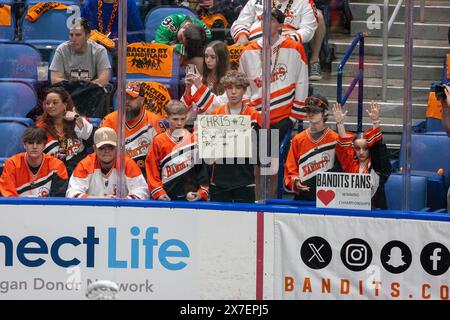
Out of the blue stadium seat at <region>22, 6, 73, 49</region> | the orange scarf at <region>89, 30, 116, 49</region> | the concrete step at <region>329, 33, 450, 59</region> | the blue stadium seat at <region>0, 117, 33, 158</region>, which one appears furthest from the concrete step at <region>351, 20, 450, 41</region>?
the blue stadium seat at <region>0, 117, 33, 158</region>

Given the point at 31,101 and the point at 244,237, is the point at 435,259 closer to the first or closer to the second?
the point at 244,237

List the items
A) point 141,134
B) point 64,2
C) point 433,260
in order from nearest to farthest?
point 433,260, point 141,134, point 64,2

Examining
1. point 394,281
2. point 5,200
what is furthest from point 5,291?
point 394,281

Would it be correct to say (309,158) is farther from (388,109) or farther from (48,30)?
(48,30)

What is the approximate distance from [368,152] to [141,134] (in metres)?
1.53

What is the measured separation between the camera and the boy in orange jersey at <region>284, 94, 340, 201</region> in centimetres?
1592

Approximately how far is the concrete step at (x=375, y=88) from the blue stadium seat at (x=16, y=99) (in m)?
1.90

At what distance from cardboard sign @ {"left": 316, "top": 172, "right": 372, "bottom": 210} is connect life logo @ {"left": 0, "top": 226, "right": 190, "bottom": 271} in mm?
1032

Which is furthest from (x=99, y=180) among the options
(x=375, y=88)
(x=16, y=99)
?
(x=375, y=88)

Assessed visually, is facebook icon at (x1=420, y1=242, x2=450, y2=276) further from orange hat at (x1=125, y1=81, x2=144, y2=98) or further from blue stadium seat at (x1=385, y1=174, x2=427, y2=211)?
orange hat at (x1=125, y1=81, x2=144, y2=98)

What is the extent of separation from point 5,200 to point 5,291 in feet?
2.01

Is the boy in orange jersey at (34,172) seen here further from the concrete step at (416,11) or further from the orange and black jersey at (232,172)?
the concrete step at (416,11)

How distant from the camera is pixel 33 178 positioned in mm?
16000

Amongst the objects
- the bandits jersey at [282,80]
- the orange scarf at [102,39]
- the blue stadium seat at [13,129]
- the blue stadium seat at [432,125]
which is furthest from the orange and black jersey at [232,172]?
the blue stadium seat at [13,129]
